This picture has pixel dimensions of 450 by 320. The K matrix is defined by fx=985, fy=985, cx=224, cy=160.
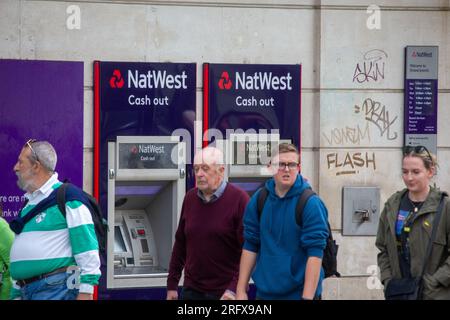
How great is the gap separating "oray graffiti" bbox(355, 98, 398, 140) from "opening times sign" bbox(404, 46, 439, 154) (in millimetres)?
162

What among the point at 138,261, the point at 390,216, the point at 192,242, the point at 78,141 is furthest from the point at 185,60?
the point at 390,216

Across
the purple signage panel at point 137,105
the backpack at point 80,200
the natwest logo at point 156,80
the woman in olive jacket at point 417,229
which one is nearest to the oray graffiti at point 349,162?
the purple signage panel at point 137,105

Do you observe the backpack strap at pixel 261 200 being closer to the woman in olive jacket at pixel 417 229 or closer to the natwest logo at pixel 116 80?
the woman in olive jacket at pixel 417 229

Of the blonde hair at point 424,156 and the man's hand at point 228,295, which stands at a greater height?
the blonde hair at point 424,156

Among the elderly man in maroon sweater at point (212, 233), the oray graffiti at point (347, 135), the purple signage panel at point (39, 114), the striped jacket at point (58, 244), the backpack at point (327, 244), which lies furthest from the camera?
the oray graffiti at point (347, 135)

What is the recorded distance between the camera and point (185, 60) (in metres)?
8.60

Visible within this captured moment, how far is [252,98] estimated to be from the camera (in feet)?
28.6

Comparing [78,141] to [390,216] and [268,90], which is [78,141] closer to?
[268,90]

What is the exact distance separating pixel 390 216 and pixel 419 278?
446 millimetres

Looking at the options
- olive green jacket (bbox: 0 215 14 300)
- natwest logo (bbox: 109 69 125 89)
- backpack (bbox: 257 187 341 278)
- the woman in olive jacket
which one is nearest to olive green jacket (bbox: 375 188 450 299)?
the woman in olive jacket

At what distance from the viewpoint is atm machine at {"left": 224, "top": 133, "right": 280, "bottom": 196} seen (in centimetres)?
868

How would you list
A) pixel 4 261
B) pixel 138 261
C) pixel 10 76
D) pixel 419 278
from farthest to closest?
pixel 138 261
pixel 10 76
pixel 4 261
pixel 419 278

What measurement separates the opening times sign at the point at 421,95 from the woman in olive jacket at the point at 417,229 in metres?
2.86

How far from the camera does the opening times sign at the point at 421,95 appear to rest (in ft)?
29.3
